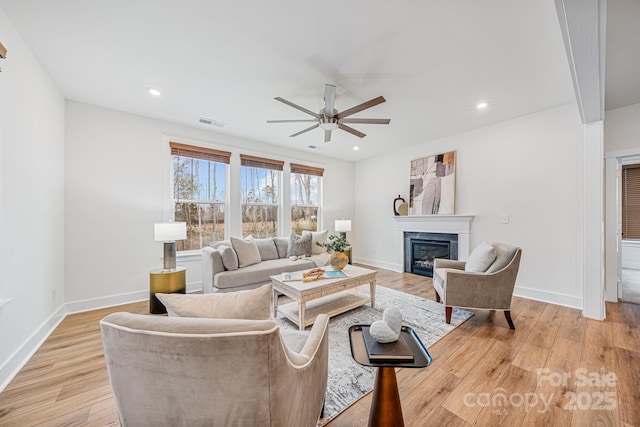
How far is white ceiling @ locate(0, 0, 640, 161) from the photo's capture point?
172 cm

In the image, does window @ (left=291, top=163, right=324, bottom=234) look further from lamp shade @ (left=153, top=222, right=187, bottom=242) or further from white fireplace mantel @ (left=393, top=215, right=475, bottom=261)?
lamp shade @ (left=153, top=222, right=187, bottom=242)

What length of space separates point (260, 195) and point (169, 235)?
1.88 m

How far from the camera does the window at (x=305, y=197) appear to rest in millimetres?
5184

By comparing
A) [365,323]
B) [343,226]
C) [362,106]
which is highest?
[362,106]

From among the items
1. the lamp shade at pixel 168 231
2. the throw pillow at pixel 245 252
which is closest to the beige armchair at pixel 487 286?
the throw pillow at pixel 245 252

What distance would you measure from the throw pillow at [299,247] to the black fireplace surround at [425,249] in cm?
212

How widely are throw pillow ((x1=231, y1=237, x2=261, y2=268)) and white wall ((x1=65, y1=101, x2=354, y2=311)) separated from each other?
86 centimetres

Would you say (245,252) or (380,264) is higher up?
(245,252)

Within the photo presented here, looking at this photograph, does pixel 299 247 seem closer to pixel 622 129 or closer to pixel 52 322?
pixel 52 322

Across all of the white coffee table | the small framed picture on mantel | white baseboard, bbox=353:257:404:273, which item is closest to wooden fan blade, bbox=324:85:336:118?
the white coffee table

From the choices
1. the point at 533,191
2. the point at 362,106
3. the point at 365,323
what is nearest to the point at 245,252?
the point at 365,323

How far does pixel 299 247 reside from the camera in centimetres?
414

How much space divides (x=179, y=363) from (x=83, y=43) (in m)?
2.78

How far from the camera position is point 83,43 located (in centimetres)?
205
